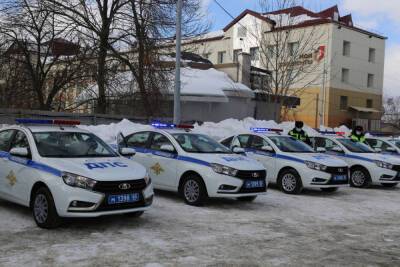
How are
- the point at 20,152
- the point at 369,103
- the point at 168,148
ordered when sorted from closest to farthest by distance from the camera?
the point at 20,152
the point at 168,148
the point at 369,103

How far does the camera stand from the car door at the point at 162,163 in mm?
10156

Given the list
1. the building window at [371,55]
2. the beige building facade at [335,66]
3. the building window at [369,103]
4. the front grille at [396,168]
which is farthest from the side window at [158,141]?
the building window at [371,55]

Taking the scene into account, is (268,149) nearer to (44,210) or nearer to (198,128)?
(44,210)

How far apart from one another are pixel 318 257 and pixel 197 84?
75.2ft

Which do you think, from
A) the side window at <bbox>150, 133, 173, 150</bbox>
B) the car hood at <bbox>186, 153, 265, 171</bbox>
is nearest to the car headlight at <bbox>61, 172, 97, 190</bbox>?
the car hood at <bbox>186, 153, 265, 171</bbox>

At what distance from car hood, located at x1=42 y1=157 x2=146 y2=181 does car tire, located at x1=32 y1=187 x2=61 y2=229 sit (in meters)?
0.42

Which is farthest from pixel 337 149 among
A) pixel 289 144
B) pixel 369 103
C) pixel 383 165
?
pixel 369 103

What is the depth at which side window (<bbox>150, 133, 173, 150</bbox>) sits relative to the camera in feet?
34.9

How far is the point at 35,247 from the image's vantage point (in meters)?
6.30

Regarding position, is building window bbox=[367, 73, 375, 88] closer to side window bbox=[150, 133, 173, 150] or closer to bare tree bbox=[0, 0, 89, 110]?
bare tree bbox=[0, 0, 89, 110]

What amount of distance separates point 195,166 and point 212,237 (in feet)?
8.77

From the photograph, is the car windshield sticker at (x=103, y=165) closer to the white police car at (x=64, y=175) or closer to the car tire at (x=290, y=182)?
the white police car at (x=64, y=175)

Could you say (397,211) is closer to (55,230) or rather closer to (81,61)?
(55,230)

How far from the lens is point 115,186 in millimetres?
7145
